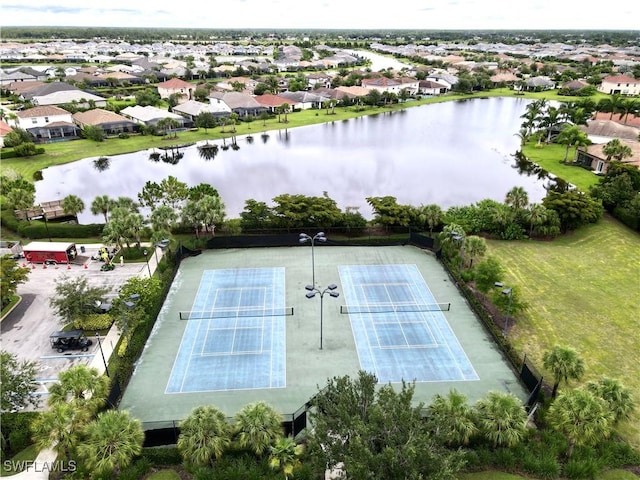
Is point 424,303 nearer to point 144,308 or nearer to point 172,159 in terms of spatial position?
point 144,308

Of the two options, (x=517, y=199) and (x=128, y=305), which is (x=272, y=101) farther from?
(x=128, y=305)

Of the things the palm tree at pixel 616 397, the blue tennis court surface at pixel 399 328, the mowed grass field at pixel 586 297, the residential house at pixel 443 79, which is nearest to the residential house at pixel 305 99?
the residential house at pixel 443 79

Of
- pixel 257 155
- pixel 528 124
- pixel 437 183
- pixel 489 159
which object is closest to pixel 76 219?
pixel 257 155

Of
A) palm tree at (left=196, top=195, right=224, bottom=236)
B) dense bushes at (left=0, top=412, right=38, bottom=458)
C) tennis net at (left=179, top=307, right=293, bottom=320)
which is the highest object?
palm tree at (left=196, top=195, right=224, bottom=236)

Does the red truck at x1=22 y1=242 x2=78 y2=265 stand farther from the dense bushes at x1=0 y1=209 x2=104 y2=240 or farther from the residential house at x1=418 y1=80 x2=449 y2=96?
the residential house at x1=418 y1=80 x2=449 y2=96

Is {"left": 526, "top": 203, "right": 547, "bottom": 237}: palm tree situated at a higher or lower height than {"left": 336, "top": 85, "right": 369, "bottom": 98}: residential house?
higher

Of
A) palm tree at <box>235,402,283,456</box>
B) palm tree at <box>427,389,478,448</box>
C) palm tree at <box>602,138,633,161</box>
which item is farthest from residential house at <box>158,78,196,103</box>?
palm tree at <box>427,389,478,448</box>
